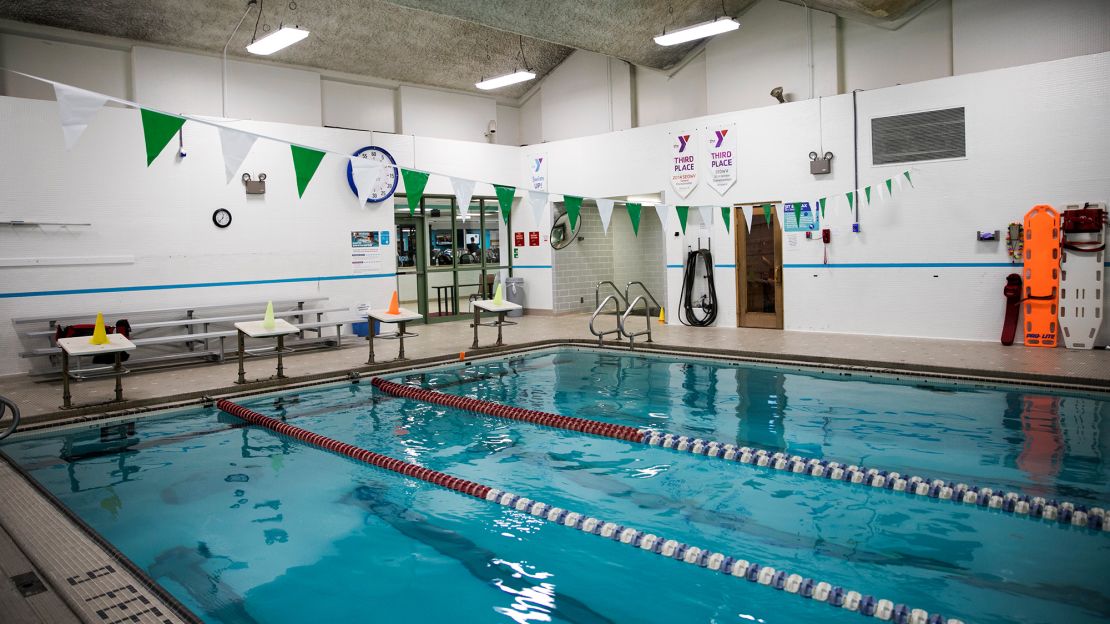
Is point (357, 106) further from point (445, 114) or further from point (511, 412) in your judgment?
point (511, 412)

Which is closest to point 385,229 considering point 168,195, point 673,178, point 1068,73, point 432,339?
point 432,339

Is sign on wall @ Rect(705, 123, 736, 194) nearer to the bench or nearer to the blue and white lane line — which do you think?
the bench

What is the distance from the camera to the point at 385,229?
38.8 feet

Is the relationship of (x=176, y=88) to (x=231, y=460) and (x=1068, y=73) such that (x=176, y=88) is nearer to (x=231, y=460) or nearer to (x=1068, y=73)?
(x=231, y=460)

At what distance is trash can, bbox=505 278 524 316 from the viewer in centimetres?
1380

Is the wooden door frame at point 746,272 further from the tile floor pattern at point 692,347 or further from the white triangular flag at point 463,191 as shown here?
the white triangular flag at point 463,191

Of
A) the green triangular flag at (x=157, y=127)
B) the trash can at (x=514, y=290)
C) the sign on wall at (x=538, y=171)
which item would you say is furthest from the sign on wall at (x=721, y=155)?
the green triangular flag at (x=157, y=127)

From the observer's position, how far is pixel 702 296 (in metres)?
11.5

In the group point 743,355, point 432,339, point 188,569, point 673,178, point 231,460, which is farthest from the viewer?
point 673,178

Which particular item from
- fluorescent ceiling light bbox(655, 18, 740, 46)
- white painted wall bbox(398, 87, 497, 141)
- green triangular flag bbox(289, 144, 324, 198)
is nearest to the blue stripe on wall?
white painted wall bbox(398, 87, 497, 141)

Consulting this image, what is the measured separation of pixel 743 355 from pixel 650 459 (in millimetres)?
3823

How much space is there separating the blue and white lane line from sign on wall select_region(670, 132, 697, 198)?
660 cm

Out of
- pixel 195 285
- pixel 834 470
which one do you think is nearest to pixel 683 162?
pixel 195 285

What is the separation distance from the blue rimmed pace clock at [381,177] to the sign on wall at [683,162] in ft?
14.8
